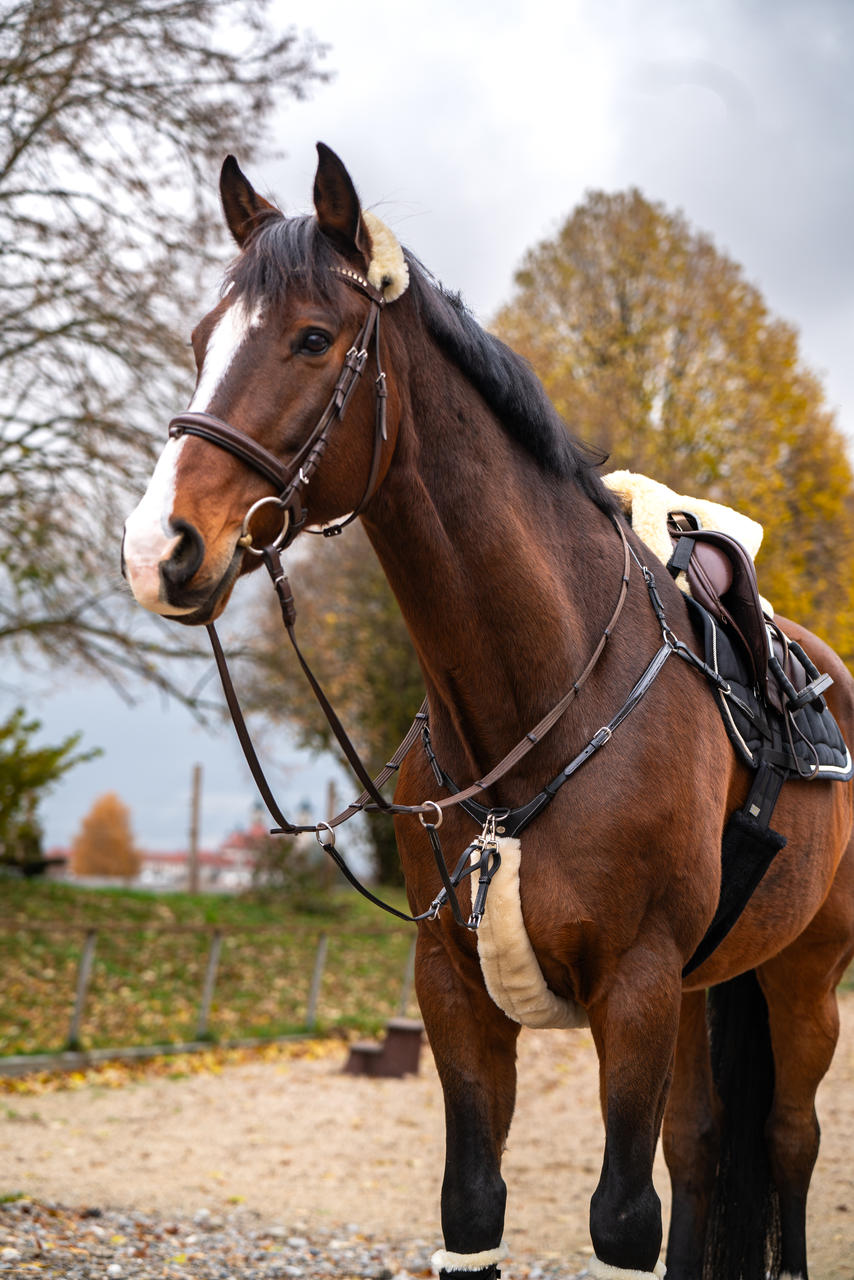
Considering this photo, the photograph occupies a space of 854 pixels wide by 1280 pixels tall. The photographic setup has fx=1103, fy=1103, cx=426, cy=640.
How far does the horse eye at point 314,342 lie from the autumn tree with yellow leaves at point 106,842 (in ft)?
93.1

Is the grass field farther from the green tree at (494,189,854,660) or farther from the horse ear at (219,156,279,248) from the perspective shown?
the green tree at (494,189,854,660)

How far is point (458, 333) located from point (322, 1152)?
6471 millimetres

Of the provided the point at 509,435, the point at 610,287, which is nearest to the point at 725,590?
the point at 509,435

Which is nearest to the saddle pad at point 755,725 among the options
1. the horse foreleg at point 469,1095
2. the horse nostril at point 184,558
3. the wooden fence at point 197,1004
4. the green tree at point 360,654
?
the horse foreleg at point 469,1095

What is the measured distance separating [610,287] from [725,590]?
1776cm

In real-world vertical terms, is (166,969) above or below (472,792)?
below

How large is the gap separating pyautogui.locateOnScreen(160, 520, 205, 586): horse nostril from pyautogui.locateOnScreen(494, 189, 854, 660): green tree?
50.4 feet

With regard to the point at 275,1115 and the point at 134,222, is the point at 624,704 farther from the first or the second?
the point at 134,222

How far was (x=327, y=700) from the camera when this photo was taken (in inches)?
104

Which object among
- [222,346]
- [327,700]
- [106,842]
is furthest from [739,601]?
[106,842]

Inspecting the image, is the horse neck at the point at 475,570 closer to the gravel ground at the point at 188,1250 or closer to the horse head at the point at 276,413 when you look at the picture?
the horse head at the point at 276,413

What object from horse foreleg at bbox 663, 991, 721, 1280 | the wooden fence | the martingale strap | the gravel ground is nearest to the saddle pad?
the martingale strap

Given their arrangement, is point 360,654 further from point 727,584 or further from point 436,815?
point 436,815

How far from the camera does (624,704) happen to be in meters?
2.66
